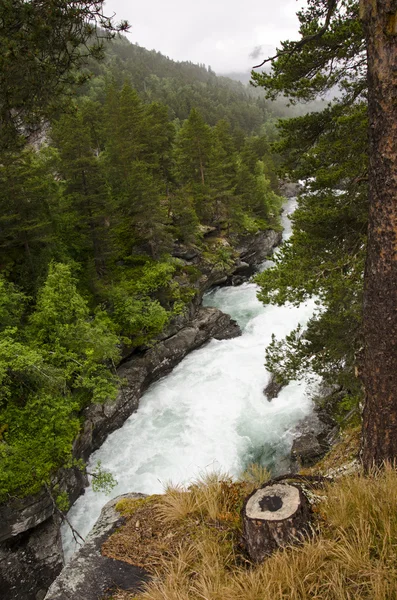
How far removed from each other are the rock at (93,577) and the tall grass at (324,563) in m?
0.45

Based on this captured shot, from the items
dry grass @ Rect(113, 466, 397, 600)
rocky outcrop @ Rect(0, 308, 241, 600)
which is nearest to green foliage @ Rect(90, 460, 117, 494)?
rocky outcrop @ Rect(0, 308, 241, 600)

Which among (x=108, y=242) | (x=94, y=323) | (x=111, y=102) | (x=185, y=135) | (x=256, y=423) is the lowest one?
(x=256, y=423)

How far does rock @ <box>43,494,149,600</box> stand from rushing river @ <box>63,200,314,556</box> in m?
7.27

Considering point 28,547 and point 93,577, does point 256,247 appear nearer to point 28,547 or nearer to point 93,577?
point 28,547

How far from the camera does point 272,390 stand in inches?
690

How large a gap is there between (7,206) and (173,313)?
10077mm

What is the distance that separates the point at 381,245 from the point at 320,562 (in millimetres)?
3168

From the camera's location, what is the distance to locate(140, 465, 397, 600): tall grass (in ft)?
9.40

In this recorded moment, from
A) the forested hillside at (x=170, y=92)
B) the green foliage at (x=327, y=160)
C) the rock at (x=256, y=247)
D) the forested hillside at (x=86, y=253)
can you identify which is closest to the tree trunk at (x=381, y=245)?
the green foliage at (x=327, y=160)

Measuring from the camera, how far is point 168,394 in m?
18.4

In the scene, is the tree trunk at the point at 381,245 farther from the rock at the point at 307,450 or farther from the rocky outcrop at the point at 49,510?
the rocky outcrop at the point at 49,510

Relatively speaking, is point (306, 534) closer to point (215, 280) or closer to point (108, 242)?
point (108, 242)

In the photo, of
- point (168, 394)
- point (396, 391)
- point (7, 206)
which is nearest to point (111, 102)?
point (7, 206)

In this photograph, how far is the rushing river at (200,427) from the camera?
13750 mm
